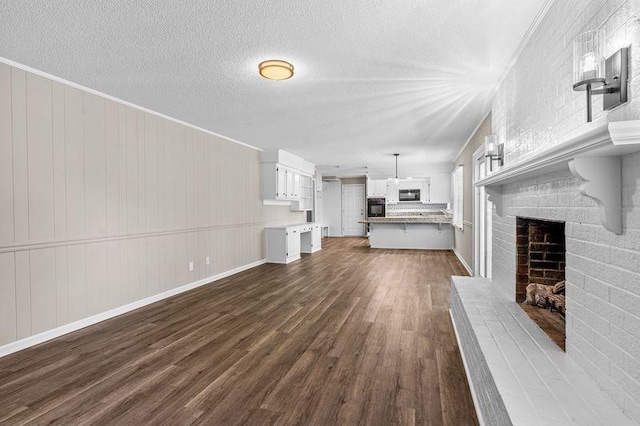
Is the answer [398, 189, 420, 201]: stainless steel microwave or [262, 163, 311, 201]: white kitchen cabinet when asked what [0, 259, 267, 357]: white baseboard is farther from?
[398, 189, 420, 201]: stainless steel microwave

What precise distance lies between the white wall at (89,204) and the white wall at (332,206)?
8.02 metres

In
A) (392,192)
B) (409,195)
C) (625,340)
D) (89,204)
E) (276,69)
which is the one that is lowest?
(625,340)

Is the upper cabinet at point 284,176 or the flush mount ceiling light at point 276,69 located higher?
the flush mount ceiling light at point 276,69

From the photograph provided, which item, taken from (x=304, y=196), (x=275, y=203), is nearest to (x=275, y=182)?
(x=275, y=203)

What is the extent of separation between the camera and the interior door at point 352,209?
1325 cm

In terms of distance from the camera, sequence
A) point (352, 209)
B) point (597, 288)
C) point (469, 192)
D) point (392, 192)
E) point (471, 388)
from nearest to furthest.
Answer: point (597, 288) < point (471, 388) < point (469, 192) < point (392, 192) < point (352, 209)

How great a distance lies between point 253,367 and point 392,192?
32.4ft

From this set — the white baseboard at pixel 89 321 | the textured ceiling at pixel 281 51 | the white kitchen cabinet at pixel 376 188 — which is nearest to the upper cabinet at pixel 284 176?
the white baseboard at pixel 89 321

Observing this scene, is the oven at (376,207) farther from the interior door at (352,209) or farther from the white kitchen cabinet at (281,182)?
the white kitchen cabinet at (281,182)

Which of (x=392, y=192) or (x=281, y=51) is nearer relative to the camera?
(x=281, y=51)

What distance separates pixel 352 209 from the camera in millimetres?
13312

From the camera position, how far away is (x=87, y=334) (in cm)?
331

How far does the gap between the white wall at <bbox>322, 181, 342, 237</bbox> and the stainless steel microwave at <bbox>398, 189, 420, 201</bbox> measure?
2.57 m

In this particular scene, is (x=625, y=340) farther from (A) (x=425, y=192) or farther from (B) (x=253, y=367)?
(A) (x=425, y=192)
